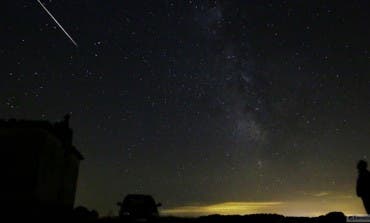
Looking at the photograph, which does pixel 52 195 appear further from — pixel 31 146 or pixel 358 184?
pixel 358 184

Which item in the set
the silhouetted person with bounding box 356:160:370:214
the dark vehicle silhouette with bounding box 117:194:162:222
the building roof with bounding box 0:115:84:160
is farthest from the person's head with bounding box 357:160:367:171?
the building roof with bounding box 0:115:84:160

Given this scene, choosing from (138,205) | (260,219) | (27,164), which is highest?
(27,164)

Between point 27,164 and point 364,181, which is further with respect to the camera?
point 27,164

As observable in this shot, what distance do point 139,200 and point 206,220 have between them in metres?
7.58

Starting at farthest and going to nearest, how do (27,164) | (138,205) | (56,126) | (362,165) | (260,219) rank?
(56,126) → (138,205) → (27,164) → (260,219) → (362,165)

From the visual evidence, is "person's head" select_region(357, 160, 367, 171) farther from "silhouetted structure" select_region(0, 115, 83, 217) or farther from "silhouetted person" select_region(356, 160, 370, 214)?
"silhouetted structure" select_region(0, 115, 83, 217)

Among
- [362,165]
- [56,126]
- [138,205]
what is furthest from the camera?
[56,126]

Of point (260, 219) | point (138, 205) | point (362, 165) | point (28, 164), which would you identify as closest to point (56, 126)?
point (28, 164)

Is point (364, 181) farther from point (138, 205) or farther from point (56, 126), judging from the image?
point (56, 126)

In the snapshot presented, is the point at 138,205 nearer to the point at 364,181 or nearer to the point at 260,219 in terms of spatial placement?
the point at 260,219

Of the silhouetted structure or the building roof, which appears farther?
the building roof

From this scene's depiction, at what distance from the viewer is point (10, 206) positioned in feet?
48.9

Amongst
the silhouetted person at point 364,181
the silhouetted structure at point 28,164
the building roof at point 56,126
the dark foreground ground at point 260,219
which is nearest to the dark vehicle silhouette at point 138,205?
the silhouetted structure at point 28,164

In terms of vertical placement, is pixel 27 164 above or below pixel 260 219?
above
